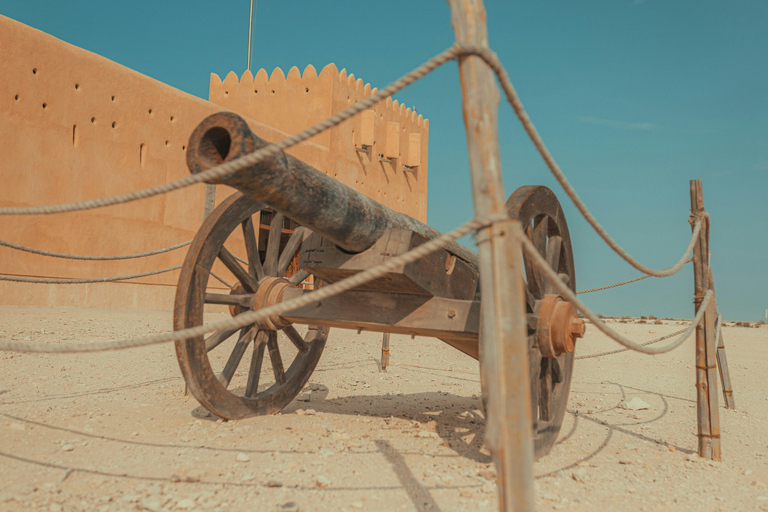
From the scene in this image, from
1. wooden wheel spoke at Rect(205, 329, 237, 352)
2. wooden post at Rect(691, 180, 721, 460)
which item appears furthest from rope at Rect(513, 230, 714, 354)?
wooden wheel spoke at Rect(205, 329, 237, 352)

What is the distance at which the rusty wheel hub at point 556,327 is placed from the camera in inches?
126

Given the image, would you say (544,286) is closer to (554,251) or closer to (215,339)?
(554,251)

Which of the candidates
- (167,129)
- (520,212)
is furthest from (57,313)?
(520,212)

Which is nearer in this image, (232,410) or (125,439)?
(125,439)

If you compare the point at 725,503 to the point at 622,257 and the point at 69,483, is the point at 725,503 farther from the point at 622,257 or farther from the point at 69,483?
the point at 69,483

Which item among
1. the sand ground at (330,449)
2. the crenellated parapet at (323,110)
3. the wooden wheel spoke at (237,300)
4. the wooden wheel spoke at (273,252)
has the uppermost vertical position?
the crenellated parapet at (323,110)

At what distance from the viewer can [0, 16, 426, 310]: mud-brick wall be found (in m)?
10.1

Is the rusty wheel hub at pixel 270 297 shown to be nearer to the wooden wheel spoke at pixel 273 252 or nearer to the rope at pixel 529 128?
the wooden wheel spoke at pixel 273 252

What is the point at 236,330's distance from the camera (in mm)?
4188

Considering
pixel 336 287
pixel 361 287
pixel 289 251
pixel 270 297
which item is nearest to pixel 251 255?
pixel 289 251

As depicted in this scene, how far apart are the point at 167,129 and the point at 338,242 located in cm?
1098

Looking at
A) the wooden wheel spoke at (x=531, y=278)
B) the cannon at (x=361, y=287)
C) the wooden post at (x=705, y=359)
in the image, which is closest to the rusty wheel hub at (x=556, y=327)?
the cannon at (x=361, y=287)

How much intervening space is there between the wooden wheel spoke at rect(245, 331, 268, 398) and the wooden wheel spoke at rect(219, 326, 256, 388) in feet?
0.24

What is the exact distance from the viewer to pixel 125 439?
325 cm
